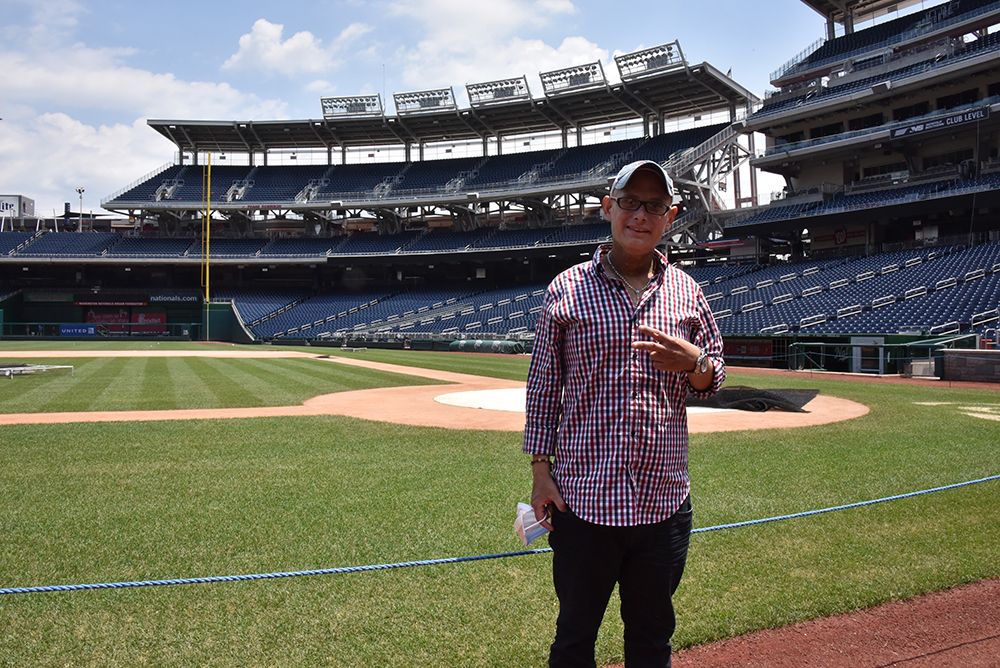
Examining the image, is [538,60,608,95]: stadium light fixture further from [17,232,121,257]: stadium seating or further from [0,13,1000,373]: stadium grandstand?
[17,232,121,257]: stadium seating

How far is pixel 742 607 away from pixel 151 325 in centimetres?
6089

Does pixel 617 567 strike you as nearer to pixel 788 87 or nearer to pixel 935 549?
pixel 935 549

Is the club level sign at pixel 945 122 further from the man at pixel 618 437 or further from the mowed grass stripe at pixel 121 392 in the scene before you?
the man at pixel 618 437

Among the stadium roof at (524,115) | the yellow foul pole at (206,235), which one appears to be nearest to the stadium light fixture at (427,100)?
the stadium roof at (524,115)

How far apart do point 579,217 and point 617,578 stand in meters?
51.7

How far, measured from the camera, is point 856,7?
43.3 meters

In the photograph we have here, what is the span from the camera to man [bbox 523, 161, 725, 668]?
2.38m

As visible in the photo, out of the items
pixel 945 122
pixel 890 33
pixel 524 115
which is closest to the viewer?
pixel 945 122

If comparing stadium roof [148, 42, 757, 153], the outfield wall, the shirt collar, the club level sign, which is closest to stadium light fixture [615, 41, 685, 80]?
stadium roof [148, 42, 757, 153]

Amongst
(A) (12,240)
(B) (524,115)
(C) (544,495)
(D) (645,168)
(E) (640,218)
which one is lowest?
(C) (544,495)

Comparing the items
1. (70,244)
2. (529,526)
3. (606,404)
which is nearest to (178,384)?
(529,526)

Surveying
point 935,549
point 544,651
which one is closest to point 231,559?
point 544,651

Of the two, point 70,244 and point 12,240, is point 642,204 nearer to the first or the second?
point 70,244

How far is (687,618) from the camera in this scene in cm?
394
